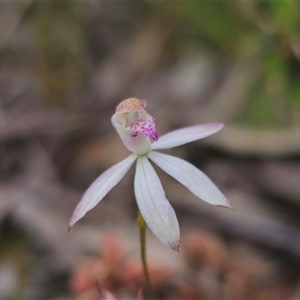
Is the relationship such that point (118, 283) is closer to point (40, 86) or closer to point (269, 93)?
point (269, 93)

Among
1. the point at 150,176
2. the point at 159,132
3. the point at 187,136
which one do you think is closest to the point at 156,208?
the point at 150,176

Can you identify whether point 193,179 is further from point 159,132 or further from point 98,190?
point 159,132

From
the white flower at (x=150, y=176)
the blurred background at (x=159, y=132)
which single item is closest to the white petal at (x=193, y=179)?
the white flower at (x=150, y=176)

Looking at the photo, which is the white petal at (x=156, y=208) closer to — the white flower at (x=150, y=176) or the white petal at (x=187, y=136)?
the white flower at (x=150, y=176)

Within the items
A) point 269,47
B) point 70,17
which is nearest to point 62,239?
point 269,47

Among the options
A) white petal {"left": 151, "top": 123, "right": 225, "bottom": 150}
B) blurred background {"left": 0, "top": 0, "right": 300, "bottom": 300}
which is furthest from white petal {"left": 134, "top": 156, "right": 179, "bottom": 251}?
blurred background {"left": 0, "top": 0, "right": 300, "bottom": 300}

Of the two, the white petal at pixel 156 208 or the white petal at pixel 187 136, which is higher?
the white petal at pixel 187 136
